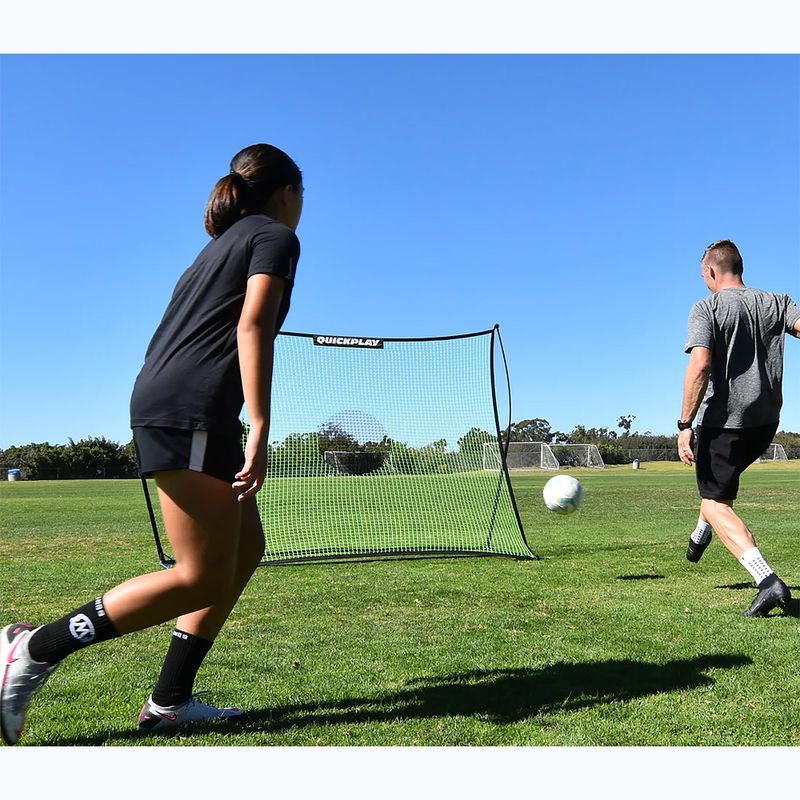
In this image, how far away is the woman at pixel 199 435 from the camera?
9.32 feet

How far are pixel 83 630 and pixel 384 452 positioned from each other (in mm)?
8157

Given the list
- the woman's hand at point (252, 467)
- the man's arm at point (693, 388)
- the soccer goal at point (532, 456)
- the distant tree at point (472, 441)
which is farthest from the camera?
the soccer goal at point (532, 456)

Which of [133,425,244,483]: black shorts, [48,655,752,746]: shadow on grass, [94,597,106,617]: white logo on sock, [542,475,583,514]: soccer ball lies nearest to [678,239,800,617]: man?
[48,655,752,746]: shadow on grass

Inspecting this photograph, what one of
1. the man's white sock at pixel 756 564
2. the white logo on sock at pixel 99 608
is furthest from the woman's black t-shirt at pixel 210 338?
the man's white sock at pixel 756 564

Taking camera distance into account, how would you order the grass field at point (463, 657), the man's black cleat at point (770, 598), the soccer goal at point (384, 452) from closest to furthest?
the grass field at point (463, 657) → the man's black cleat at point (770, 598) → the soccer goal at point (384, 452)

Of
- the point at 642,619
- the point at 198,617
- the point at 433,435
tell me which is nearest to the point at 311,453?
the point at 433,435

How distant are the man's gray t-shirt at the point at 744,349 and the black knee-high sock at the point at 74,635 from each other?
4.06 m

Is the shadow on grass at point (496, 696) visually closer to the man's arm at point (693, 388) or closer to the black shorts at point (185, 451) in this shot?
the black shorts at point (185, 451)

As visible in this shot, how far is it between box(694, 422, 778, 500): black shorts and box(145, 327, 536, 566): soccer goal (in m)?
3.49

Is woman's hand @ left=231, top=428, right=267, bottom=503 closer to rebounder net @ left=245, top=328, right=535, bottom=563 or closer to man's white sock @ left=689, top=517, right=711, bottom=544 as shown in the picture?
man's white sock @ left=689, top=517, right=711, bottom=544

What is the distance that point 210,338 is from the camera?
2951 mm

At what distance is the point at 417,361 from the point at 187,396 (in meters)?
7.22

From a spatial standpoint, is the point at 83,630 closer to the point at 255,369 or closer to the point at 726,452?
the point at 255,369

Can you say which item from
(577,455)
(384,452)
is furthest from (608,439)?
(384,452)
